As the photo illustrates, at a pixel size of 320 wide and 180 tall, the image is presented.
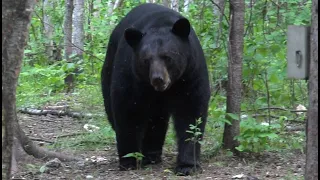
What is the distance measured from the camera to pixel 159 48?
5863 millimetres

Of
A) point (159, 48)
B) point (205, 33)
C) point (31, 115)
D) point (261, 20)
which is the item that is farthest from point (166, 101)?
point (31, 115)

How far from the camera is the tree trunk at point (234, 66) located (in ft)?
21.4

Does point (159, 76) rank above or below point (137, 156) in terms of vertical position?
above

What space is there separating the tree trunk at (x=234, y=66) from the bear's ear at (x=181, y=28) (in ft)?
2.36

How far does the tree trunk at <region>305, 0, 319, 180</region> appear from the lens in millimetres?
3436

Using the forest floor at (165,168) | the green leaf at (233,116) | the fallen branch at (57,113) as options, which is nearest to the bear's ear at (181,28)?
the green leaf at (233,116)

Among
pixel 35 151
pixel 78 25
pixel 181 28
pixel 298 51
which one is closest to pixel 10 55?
pixel 298 51

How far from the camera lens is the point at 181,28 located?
595 centimetres

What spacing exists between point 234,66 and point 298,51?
9.71 feet

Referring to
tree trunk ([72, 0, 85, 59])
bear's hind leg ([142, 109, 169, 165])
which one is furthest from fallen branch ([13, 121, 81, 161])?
tree trunk ([72, 0, 85, 59])

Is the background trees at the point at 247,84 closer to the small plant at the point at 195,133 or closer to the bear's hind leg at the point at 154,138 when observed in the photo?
the small plant at the point at 195,133

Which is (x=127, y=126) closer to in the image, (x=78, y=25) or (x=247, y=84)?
(x=247, y=84)

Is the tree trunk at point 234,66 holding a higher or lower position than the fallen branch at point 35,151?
higher

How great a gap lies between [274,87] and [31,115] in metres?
3.47
